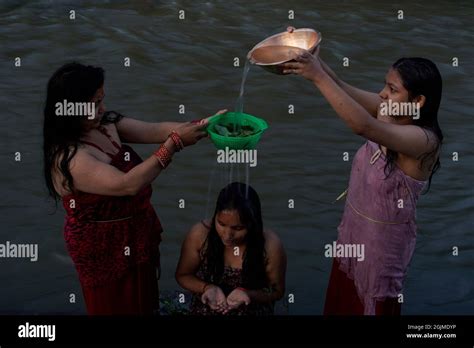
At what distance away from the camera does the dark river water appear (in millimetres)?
5430

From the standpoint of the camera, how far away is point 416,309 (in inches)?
202

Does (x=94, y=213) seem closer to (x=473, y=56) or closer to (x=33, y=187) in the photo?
(x=33, y=187)

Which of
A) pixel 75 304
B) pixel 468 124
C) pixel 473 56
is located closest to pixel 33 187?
pixel 75 304

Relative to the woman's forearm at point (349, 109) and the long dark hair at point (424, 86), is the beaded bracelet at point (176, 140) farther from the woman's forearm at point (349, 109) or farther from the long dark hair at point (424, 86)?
the long dark hair at point (424, 86)

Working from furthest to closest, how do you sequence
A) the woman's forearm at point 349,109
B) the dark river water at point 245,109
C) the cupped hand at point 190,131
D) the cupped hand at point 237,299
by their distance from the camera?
the dark river water at point 245,109
the cupped hand at point 237,299
the cupped hand at point 190,131
the woman's forearm at point 349,109

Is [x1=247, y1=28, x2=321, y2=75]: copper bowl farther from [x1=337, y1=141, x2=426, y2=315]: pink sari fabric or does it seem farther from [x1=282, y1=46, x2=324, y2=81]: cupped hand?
[x1=337, y1=141, x2=426, y2=315]: pink sari fabric

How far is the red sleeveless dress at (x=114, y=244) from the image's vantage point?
352cm

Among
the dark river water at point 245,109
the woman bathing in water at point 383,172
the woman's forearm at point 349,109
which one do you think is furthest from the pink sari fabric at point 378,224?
the dark river water at point 245,109

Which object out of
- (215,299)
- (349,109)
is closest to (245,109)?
(215,299)

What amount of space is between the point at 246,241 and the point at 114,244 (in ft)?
2.11

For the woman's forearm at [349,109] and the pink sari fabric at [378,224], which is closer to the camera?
the woman's forearm at [349,109]

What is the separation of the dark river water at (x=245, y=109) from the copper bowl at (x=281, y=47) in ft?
5.93

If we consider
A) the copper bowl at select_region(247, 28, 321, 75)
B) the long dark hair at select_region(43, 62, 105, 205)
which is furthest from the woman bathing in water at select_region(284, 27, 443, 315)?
the long dark hair at select_region(43, 62, 105, 205)

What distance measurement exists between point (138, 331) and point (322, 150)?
13.0 ft
